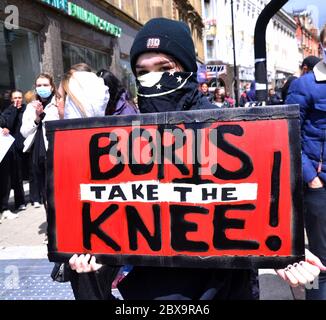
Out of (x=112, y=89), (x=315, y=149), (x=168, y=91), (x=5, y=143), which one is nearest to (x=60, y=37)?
(x=5, y=143)

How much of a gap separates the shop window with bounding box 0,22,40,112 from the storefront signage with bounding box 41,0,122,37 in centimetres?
107

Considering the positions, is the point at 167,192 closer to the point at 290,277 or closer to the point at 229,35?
the point at 290,277

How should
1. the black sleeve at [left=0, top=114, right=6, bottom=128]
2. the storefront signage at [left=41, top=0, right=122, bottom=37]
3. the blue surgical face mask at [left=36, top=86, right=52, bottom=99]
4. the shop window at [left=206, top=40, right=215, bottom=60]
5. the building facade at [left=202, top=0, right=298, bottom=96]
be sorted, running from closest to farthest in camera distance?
1. the blue surgical face mask at [left=36, top=86, right=52, bottom=99]
2. the black sleeve at [left=0, top=114, right=6, bottom=128]
3. the storefront signage at [left=41, top=0, right=122, bottom=37]
4. the building facade at [left=202, top=0, right=298, bottom=96]
5. the shop window at [left=206, top=40, right=215, bottom=60]

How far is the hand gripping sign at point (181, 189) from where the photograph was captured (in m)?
1.50

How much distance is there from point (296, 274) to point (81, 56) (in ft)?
45.8

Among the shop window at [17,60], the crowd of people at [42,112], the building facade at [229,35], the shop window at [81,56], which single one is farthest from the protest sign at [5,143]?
the building facade at [229,35]

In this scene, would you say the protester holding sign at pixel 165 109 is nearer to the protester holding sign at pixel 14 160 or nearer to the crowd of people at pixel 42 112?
the crowd of people at pixel 42 112

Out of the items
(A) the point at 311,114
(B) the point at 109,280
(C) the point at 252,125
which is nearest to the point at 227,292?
(B) the point at 109,280

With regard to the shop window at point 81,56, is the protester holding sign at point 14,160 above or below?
below

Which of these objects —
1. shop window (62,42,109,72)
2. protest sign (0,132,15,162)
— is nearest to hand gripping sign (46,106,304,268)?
protest sign (0,132,15,162)

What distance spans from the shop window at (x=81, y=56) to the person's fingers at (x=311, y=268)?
486 inches

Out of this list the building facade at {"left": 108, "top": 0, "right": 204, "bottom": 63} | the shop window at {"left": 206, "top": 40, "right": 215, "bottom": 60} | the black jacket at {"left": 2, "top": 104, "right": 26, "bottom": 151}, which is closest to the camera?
the black jacket at {"left": 2, "top": 104, "right": 26, "bottom": 151}

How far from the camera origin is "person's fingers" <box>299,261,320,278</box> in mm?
1460

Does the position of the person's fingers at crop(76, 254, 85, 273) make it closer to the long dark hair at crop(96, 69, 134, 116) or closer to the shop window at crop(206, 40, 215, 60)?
the long dark hair at crop(96, 69, 134, 116)
